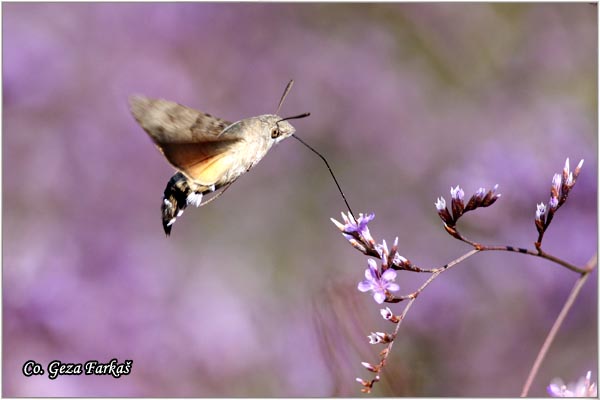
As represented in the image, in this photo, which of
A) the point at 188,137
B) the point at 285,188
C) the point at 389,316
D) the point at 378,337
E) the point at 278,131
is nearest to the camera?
the point at 378,337

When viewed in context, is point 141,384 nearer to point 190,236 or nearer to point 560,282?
point 190,236

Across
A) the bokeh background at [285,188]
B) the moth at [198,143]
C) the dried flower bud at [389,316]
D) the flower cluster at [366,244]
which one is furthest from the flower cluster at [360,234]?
the bokeh background at [285,188]

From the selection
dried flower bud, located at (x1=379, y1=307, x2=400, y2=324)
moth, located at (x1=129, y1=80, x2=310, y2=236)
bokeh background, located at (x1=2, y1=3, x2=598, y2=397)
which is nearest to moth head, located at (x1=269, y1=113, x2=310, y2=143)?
moth, located at (x1=129, y1=80, x2=310, y2=236)

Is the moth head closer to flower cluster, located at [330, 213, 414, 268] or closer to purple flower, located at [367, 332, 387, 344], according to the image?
flower cluster, located at [330, 213, 414, 268]

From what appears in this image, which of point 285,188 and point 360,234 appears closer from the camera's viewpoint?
point 360,234

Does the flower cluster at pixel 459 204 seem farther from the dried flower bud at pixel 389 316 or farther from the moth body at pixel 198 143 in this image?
the moth body at pixel 198 143

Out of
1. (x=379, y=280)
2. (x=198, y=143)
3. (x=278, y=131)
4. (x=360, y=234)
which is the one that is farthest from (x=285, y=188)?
(x=379, y=280)

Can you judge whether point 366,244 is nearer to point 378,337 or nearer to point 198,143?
point 378,337
